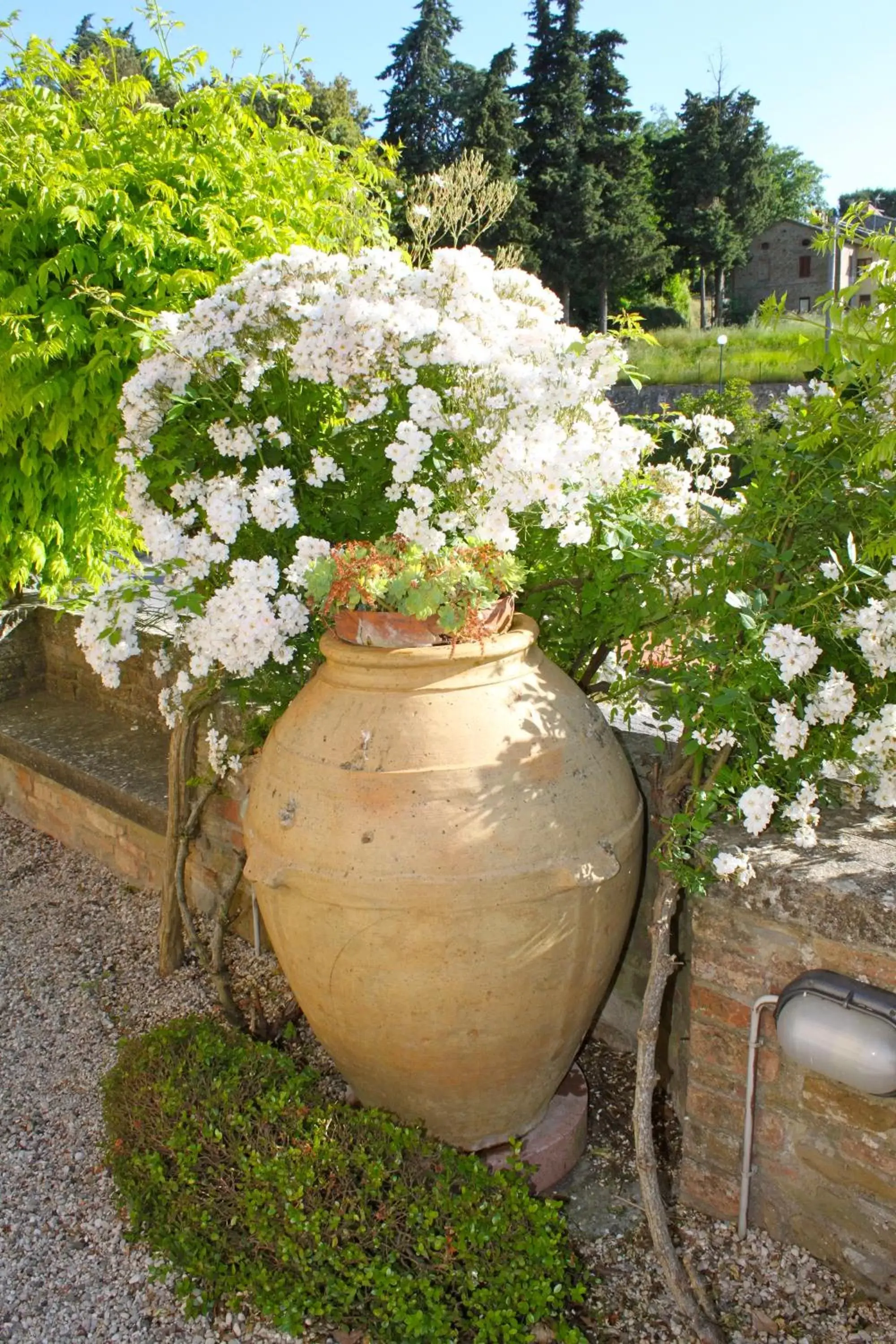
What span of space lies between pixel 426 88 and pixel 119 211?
110 ft

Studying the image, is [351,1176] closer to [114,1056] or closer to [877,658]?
[114,1056]

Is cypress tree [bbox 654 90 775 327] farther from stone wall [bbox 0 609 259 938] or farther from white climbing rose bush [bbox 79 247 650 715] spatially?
white climbing rose bush [bbox 79 247 650 715]

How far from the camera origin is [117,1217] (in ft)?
7.58

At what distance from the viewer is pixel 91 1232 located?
228cm

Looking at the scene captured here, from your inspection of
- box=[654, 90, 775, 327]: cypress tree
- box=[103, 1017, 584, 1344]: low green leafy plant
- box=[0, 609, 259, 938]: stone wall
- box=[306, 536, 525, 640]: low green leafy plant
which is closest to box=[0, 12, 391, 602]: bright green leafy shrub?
box=[0, 609, 259, 938]: stone wall

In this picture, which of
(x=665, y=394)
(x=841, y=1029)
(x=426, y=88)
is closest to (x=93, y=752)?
(x=841, y=1029)

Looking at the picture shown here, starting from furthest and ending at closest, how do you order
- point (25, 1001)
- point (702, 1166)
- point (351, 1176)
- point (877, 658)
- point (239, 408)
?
point (25, 1001), point (239, 408), point (702, 1166), point (351, 1176), point (877, 658)

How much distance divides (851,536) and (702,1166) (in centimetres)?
141

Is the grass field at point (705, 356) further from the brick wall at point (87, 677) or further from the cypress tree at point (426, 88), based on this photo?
the brick wall at point (87, 677)

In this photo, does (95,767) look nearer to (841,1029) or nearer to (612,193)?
(841,1029)

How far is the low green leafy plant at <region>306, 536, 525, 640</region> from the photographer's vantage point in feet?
6.64

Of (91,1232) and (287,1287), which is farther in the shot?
(91,1232)

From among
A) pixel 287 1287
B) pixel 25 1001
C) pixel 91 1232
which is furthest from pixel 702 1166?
pixel 25 1001

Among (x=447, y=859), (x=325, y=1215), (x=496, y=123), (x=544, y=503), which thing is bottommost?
(x=325, y=1215)
